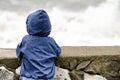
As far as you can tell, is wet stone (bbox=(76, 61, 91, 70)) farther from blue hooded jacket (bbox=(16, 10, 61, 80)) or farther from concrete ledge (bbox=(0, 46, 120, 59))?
blue hooded jacket (bbox=(16, 10, 61, 80))

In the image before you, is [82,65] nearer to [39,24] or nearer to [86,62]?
[86,62]

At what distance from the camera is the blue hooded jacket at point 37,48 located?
15.1 ft

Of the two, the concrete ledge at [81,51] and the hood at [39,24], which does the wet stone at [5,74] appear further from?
the hood at [39,24]

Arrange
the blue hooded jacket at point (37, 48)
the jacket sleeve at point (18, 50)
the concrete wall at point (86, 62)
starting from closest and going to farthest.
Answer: the blue hooded jacket at point (37, 48) → the jacket sleeve at point (18, 50) → the concrete wall at point (86, 62)

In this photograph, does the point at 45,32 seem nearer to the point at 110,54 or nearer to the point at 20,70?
the point at 20,70

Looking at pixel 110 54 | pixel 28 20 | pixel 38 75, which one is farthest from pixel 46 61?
pixel 110 54

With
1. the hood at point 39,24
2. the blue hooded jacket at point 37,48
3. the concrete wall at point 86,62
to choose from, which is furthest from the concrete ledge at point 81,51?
the hood at point 39,24

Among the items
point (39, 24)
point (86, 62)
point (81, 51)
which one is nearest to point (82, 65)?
point (86, 62)

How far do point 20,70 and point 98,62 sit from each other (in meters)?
0.93

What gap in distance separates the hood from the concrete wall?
42 cm

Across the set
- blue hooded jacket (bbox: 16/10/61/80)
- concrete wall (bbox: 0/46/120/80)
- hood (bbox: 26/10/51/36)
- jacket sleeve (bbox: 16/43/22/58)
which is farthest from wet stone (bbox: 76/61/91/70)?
jacket sleeve (bbox: 16/43/22/58)

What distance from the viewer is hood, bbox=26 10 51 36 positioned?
4652mm

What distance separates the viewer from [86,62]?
5.04m

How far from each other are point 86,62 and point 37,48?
2.27 feet
